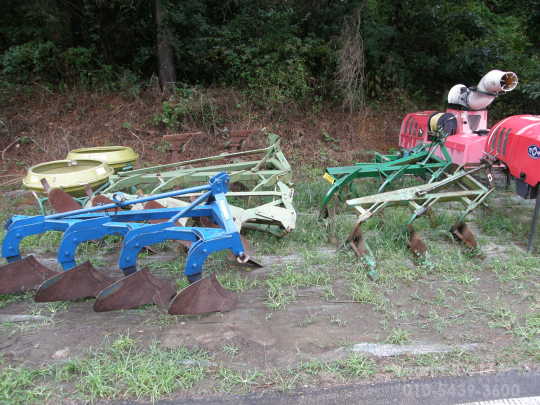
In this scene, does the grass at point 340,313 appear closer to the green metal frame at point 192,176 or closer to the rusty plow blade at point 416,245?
the rusty plow blade at point 416,245

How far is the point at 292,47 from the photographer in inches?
356

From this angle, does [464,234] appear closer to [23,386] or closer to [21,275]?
[23,386]

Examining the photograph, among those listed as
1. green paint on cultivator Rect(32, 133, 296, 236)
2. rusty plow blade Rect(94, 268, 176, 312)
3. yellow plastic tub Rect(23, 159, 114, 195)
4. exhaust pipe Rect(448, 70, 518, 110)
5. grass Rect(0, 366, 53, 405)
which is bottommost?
grass Rect(0, 366, 53, 405)

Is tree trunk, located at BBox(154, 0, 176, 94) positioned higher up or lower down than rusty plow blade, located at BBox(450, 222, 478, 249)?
higher up

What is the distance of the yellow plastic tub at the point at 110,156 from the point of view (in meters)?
5.34

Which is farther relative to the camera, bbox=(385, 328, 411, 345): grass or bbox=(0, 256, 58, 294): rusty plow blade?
bbox=(0, 256, 58, 294): rusty plow blade

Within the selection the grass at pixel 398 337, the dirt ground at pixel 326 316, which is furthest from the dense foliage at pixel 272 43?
the grass at pixel 398 337

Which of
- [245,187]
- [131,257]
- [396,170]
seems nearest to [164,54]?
[245,187]

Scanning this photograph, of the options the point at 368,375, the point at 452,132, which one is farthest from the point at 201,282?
the point at 452,132

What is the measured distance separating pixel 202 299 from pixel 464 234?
A: 2613 mm

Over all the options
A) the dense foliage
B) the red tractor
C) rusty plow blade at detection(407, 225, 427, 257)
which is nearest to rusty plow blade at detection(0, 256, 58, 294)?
rusty plow blade at detection(407, 225, 427, 257)

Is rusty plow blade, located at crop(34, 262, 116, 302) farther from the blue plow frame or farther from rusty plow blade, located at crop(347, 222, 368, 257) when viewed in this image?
rusty plow blade, located at crop(347, 222, 368, 257)

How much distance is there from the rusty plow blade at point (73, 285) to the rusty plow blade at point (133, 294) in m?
0.26

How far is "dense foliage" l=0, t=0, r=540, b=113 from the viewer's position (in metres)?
8.82
